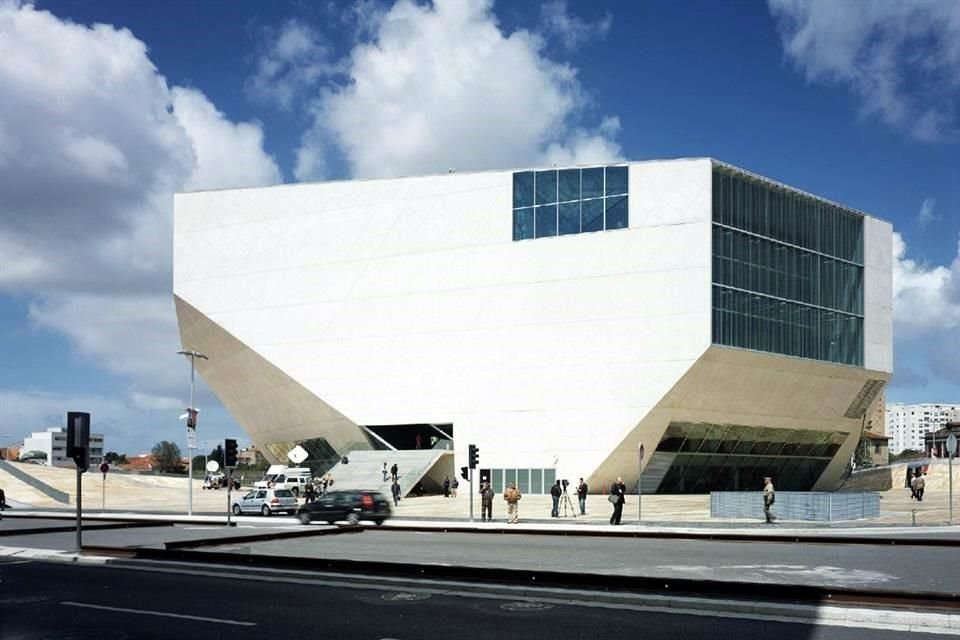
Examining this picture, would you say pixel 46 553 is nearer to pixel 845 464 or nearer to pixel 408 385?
pixel 408 385

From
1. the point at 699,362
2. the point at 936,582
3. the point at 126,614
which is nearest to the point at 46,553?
the point at 126,614

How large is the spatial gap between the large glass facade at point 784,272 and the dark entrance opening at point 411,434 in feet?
64.4

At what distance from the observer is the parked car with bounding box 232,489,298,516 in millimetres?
46094

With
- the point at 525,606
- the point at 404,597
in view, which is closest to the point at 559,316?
the point at 404,597

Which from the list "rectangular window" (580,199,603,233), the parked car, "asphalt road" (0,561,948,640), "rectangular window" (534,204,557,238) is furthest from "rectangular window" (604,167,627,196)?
"asphalt road" (0,561,948,640)

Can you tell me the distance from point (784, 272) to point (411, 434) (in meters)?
25.9

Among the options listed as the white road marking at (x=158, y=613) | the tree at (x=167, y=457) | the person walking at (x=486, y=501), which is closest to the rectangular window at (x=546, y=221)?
the person walking at (x=486, y=501)

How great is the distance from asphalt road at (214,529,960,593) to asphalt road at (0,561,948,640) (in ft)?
12.7

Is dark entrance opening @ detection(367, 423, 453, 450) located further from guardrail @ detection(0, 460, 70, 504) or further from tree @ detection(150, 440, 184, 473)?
tree @ detection(150, 440, 184, 473)

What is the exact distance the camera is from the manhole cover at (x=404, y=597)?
1527 cm

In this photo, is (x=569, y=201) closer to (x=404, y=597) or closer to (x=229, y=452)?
(x=229, y=452)

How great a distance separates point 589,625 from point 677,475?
5213 centimetres

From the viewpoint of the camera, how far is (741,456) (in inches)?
2603

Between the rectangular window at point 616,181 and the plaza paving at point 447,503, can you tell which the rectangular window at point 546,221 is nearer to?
the rectangular window at point 616,181
